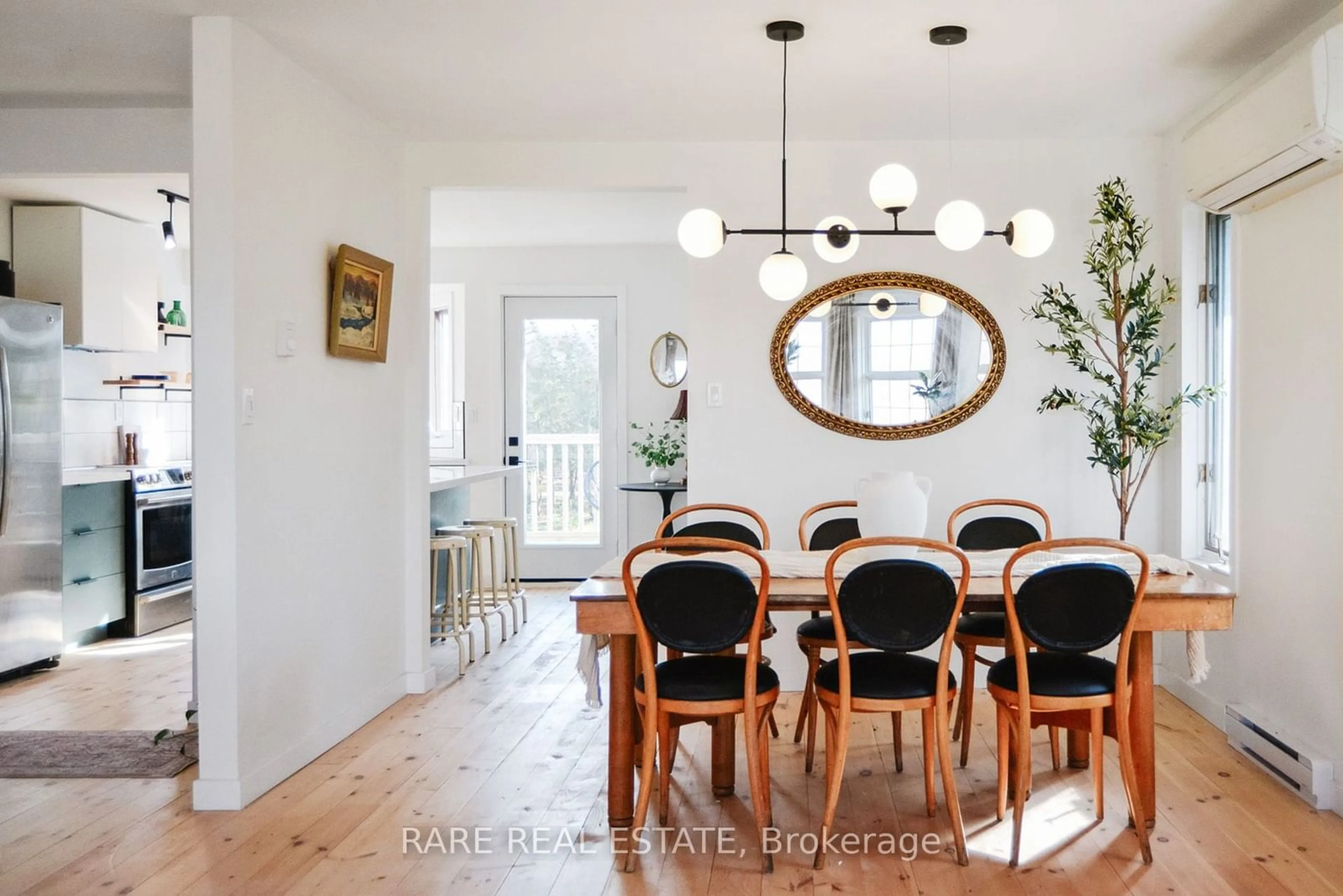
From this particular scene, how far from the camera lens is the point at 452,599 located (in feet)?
16.2

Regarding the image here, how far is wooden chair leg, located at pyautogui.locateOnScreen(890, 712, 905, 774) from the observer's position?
333 centimetres

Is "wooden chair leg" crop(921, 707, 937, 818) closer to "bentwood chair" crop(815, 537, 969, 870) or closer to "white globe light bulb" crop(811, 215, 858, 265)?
"bentwood chair" crop(815, 537, 969, 870)

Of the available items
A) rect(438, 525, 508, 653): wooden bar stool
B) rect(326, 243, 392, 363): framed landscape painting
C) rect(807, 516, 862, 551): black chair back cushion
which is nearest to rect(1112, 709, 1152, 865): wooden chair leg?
rect(807, 516, 862, 551): black chair back cushion

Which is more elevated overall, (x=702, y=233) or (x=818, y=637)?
(x=702, y=233)

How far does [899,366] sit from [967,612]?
6.14ft

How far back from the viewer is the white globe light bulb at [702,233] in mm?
3090

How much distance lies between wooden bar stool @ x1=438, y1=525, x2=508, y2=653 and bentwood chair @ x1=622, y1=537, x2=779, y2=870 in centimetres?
231

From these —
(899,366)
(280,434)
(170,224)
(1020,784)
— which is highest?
(170,224)

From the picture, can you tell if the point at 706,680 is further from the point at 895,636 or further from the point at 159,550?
the point at 159,550

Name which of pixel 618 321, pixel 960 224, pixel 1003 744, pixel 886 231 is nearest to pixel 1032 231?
pixel 960 224

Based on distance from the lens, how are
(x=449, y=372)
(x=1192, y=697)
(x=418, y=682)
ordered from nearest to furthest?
1. (x=1192, y=697)
2. (x=418, y=682)
3. (x=449, y=372)

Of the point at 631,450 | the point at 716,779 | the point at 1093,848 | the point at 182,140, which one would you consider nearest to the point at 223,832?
the point at 716,779

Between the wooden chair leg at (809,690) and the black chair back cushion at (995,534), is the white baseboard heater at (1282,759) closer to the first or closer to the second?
the black chair back cushion at (995,534)

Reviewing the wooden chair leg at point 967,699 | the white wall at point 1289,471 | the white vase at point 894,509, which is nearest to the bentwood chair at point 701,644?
the white vase at point 894,509
